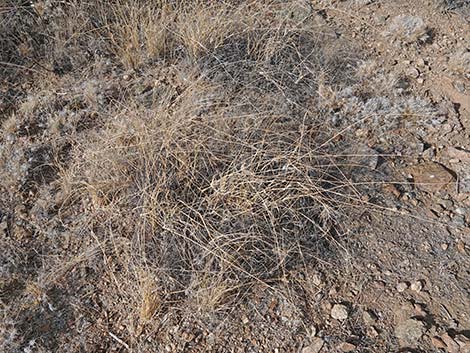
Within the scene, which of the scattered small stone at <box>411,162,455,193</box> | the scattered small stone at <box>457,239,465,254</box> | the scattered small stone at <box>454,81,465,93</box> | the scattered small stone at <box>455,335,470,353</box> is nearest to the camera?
the scattered small stone at <box>455,335,470,353</box>

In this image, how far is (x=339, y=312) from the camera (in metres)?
2.12

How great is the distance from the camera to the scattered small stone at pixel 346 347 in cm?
202

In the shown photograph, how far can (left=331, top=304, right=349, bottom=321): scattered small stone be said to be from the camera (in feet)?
6.93

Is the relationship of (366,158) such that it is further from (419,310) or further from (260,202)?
(419,310)

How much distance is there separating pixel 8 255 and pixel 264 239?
1.20m

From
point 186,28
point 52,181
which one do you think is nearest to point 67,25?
point 186,28

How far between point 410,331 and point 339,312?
29cm

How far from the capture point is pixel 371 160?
8.63 ft

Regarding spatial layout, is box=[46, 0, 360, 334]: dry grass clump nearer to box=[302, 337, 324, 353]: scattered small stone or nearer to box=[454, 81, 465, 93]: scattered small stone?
box=[302, 337, 324, 353]: scattered small stone

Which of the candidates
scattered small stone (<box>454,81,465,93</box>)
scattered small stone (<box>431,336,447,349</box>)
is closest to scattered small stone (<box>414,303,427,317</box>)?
scattered small stone (<box>431,336,447,349</box>)

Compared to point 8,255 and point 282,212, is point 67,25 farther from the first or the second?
point 282,212

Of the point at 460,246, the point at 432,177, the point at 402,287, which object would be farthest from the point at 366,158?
the point at 402,287

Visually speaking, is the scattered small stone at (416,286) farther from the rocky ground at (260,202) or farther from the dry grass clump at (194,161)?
the dry grass clump at (194,161)

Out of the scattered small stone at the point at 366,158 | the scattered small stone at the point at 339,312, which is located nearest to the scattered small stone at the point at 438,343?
the scattered small stone at the point at 339,312
